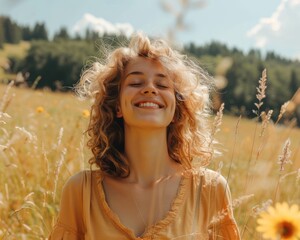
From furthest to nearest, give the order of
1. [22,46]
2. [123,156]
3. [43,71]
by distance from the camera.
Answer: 1. [22,46]
2. [43,71]
3. [123,156]

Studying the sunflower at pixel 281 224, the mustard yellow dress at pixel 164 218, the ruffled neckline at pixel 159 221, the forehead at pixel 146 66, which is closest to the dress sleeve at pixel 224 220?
the mustard yellow dress at pixel 164 218

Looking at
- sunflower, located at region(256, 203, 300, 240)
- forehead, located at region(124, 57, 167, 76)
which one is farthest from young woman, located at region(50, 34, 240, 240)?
sunflower, located at region(256, 203, 300, 240)

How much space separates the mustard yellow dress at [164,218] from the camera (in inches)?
70.6

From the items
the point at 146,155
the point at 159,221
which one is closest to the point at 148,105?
the point at 146,155

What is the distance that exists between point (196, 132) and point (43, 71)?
111ft

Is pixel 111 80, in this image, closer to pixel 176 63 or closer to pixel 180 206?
pixel 176 63

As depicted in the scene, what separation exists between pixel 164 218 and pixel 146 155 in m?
0.27

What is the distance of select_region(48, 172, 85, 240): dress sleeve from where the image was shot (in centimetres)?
191

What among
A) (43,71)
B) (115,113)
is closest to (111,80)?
(115,113)

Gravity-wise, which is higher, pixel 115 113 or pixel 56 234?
pixel 115 113

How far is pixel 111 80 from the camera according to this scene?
7.30ft

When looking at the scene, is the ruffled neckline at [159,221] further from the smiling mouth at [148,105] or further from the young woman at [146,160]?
the smiling mouth at [148,105]

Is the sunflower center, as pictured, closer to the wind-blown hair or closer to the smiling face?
the smiling face

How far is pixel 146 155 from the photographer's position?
1.97 m
